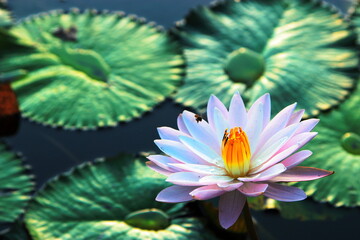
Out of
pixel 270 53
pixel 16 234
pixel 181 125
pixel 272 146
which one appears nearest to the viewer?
pixel 272 146

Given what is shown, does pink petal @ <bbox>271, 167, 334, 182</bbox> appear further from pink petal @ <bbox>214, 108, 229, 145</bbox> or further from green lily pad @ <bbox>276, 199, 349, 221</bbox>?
green lily pad @ <bbox>276, 199, 349, 221</bbox>

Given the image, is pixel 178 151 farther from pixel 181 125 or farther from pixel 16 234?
pixel 16 234

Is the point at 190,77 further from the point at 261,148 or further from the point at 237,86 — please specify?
the point at 261,148

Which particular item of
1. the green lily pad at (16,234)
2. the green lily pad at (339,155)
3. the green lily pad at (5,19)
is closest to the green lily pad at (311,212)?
the green lily pad at (339,155)

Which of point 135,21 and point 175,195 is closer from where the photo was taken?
point 175,195

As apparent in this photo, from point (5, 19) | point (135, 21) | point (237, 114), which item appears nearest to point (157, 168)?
point (237, 114)

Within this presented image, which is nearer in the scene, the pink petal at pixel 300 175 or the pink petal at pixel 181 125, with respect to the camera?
the pink petal at pixel 300 175

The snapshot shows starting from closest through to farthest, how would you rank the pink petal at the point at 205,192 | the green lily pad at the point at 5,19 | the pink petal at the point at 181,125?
the pink petal at the point at 205,192, the pink petal at the point at 181,125, the green lily pad at the point at 5,19

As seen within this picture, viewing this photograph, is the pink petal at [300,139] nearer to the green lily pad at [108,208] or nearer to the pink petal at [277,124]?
the pink petal at [277,124]

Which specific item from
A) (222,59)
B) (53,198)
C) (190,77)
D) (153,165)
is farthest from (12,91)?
(153,165)
